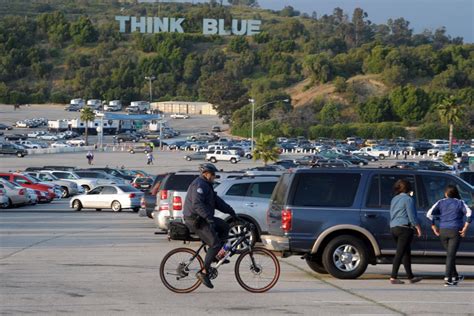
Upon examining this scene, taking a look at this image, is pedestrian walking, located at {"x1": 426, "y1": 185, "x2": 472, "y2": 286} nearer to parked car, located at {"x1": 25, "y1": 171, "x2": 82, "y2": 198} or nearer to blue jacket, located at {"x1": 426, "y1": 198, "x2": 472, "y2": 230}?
blue jacket, located at {"x1": 426, "y1": 198, "x2": 472, "y2": 230}

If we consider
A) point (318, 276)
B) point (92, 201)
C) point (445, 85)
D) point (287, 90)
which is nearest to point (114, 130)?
point (287, 90)

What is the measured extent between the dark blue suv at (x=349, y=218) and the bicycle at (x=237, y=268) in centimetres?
181

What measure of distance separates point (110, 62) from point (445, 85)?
67810 millimetres

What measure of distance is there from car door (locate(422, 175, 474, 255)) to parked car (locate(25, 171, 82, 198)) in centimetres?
3367

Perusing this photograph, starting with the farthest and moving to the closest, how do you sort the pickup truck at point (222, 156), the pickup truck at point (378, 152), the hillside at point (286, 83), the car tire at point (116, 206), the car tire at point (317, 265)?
the hillside at point (286, 83) < the pickup truck at point (378, 152) < the pickup truck at point (222, 156) < the car tire at point (116, 206) < the car tire at point (317, 265)

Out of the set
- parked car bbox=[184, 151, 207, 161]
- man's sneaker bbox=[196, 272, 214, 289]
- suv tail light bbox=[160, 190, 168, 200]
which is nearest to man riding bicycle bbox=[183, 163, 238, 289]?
man's sneaker bbox=[196, 272, 214, 289]

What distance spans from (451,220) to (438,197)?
117 centimetres

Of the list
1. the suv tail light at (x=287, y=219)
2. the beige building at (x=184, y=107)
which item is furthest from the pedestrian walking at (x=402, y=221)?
the beige building at (x=184, y=107)

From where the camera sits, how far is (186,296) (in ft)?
46.3

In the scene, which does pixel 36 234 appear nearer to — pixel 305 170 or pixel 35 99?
pixel 305 170

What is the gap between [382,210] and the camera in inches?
Result: 645

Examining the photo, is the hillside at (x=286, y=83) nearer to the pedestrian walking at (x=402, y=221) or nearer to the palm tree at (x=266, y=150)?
the palm tree at (x=266, y=150)

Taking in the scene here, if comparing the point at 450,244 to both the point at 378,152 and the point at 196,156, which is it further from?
the point at 378,152

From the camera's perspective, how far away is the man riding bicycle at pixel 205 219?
14.0 m
